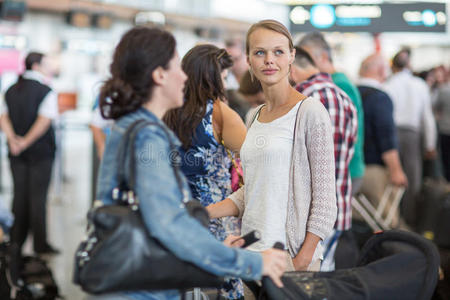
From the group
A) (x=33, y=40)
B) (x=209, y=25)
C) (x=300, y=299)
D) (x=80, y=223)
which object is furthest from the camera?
(x=209, y=25)

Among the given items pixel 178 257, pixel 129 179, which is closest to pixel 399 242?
pixel 178 257

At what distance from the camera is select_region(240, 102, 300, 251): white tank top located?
2082mm

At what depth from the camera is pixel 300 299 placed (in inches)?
68.7

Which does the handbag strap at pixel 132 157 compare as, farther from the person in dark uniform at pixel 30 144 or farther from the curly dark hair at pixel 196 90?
the person in dark uniform at pixel 30 144

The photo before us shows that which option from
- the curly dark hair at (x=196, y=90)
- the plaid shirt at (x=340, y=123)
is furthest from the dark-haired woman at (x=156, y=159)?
the plaid shirt at (x=340, y=123)

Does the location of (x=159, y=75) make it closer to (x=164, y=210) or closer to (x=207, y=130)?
(x=164, y=210)

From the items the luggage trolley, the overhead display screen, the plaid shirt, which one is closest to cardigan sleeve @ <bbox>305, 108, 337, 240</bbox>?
the plaid shirt

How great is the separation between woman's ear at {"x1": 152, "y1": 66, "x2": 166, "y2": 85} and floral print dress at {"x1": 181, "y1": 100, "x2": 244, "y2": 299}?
877 mm

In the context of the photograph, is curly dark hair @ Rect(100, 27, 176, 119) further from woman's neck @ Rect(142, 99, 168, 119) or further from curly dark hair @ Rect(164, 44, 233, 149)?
curly dark hair @ Rect(164, 44, 233, 149)

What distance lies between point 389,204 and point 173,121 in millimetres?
3535

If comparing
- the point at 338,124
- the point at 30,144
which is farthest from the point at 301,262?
the point at 30,144

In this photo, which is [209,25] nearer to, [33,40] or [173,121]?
[33,40]

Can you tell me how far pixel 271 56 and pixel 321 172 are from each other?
0.45m

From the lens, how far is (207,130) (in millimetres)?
2523
